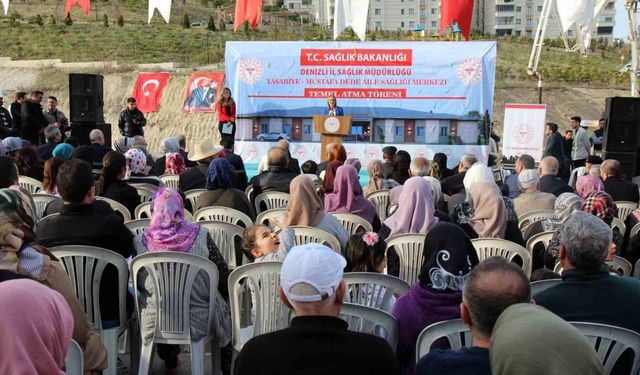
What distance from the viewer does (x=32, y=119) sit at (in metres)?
12.3

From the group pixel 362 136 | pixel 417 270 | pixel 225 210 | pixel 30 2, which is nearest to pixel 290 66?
pixel 362 136

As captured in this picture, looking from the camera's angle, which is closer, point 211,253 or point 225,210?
point 211,253

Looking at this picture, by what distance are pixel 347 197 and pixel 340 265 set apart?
134 inches

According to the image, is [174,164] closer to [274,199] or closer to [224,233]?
[274,199]

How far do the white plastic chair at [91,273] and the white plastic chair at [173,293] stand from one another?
0.39 feet

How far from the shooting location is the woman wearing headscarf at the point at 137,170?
650 cm

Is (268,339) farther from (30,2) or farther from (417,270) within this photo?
(30,2)

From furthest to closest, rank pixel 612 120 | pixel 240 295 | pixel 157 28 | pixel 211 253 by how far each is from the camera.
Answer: pixel 157 28 → pixel 612 120 → pixel 211 253 → pixel 240 295

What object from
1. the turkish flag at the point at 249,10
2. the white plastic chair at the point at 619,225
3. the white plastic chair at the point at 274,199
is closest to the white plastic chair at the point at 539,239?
the white plastic chair at the point at 619,225

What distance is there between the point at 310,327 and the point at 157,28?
41.3m

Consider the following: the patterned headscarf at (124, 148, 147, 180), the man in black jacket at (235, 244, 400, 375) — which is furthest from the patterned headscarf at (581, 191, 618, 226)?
the patterned headscarf at (124, 148, 147, 180)

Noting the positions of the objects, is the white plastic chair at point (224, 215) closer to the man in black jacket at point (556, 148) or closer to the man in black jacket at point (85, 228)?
the man in black jacket at point (85, 228)

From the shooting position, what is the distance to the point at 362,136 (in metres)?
13.9

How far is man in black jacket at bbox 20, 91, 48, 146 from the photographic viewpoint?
12.2 metres
